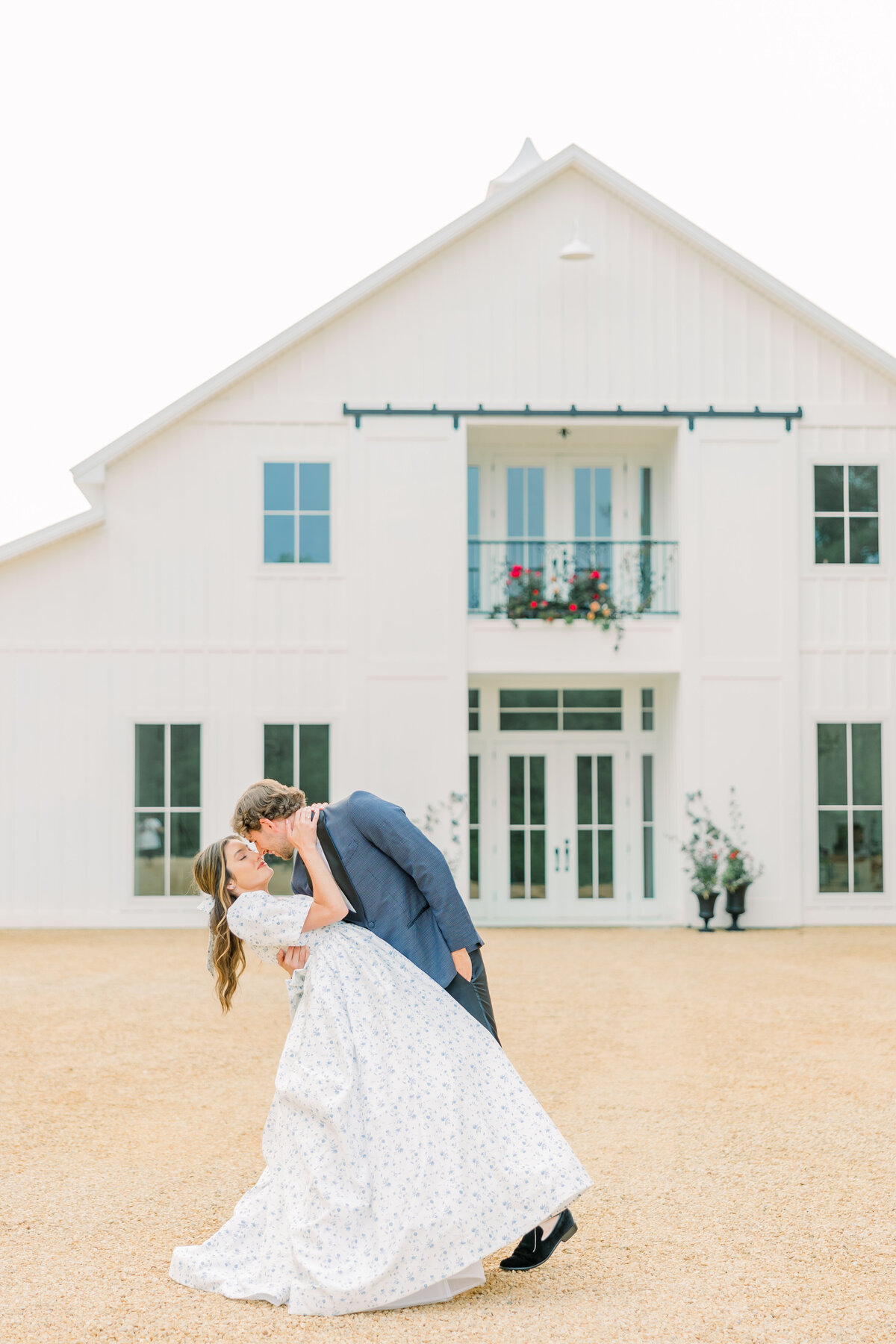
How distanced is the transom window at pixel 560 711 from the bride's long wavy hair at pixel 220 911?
10365 mm

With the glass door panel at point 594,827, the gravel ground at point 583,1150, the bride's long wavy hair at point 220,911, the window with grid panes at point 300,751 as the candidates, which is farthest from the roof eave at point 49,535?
the bride's long wavy hair at point 220,911

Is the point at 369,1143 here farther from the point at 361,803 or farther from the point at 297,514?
the point at 297,514

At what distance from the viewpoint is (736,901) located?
43.5 feet

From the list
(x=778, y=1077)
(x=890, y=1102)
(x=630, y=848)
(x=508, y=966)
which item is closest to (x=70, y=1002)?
(x=508, y=966)

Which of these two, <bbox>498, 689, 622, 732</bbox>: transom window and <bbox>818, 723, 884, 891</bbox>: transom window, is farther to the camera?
<bbox>498, 689, 622, 732</bbox>: transom window

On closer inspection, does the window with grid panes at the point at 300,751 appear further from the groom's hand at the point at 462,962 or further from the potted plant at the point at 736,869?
the groom's hand at the point at 462,962

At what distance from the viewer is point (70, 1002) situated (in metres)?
9.10

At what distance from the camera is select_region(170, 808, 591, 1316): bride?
3.64 metres

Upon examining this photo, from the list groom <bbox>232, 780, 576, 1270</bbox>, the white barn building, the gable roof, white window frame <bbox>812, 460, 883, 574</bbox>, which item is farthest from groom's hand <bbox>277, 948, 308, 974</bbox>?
white window frame <bbox>812, 460, 883, 574</bbox>

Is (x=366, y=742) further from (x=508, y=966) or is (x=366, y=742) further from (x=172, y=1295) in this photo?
(x=172, y=1295)

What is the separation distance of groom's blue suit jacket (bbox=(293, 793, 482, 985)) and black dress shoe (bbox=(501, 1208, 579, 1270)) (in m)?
0.82

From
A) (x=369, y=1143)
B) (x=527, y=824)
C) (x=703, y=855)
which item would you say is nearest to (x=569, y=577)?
(x=527, y=824)

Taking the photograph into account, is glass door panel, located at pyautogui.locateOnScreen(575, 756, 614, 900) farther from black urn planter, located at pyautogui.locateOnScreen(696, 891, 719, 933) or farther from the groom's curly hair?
the groom's curly hair

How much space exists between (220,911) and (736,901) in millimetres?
9997
